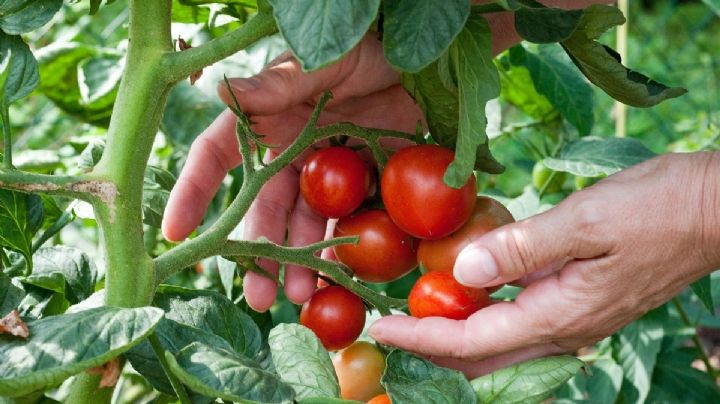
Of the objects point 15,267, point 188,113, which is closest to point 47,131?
point 188,113

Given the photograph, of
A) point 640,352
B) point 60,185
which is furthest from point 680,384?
point 60,185

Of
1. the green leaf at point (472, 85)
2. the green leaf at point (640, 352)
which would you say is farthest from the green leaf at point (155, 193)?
the green leaf at point (640, 352)

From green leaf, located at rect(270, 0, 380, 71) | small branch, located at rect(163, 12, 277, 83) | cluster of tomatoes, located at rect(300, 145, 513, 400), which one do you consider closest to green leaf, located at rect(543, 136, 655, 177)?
cluster of tomatoes, located at rect(300, 145, 513, 400)

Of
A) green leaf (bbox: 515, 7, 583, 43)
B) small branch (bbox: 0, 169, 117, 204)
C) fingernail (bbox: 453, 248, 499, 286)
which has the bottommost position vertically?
fingernail (bbox: 453, 248, 499, 286)

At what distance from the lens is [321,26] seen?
2.09 feet

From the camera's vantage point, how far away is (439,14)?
2.34 ft

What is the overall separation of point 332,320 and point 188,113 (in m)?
0.60

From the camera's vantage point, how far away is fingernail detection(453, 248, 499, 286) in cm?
93

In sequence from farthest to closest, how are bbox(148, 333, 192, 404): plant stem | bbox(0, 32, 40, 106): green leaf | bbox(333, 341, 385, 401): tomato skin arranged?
bbox(333, 341, 385, 401): tomato skin → bbox(0, 32, 40, 106): green leaf → bbox(148, 333, 192, 404): plant stem

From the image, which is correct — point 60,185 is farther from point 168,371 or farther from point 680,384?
point 680,384

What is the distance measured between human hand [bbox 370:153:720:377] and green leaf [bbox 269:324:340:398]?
0.39ft

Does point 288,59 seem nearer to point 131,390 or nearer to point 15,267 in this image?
point 15,267

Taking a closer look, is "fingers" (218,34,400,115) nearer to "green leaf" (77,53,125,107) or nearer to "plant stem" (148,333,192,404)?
"plant stem" (148,333,192,404)

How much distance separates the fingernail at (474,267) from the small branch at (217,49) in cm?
32
